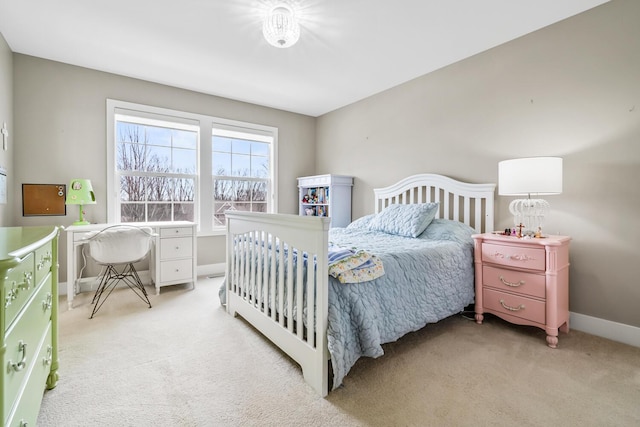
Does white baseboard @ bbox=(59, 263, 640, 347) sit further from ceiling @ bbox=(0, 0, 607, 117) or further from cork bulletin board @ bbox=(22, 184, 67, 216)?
cork bulletin board @ bbox=(22, 184, 67, 216)

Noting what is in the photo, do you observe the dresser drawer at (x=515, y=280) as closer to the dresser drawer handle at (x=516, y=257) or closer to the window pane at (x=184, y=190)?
the dresser drawer handle at (x=516, y=257)

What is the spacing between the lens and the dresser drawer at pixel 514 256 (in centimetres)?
206

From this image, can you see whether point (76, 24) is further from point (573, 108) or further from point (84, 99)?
point (573, 108)

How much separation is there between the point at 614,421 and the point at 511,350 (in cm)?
63

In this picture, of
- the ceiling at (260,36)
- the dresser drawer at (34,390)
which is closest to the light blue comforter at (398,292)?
the dresser drawer at (34,390)

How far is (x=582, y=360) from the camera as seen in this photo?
1834mm

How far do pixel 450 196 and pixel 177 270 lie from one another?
2966 millimetres

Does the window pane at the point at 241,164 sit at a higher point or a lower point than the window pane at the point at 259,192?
higher

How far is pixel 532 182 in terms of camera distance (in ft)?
6.80

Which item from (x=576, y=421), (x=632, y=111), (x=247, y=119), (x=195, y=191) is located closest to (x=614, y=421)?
(x=576, y=421)

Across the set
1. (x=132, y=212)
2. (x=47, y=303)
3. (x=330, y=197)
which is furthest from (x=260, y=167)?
(x=47, y=303)

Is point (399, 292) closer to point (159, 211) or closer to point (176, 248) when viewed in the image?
point (176, 248)

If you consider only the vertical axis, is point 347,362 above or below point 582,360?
above

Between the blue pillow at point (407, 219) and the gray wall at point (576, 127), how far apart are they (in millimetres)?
571
